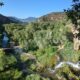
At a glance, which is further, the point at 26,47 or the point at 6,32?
the point at 6,32

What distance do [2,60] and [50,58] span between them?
16.2m

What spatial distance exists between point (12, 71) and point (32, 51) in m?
25.9

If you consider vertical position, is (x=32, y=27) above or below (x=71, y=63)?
above

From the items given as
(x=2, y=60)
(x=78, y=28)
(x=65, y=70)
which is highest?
(x=78, y=28)

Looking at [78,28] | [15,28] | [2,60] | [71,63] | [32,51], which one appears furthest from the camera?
[15,28]

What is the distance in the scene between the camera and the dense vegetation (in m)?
27.3

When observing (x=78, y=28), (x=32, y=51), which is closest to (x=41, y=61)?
(x=32, y=51)

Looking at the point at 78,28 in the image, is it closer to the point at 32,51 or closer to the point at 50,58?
the point at 50,58

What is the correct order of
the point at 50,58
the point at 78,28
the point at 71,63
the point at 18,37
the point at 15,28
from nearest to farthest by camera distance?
the point at 78,28
the point at 71,63
the point at 50,58
the point at 18,37
the point at 15,28

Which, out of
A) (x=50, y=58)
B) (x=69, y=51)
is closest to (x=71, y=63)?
(x=50, y=58)

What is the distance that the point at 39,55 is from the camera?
151 feet

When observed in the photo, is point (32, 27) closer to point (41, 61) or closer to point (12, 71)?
point (41, 61)

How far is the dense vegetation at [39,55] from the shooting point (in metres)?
27.3

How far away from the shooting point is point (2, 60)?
26.1m
